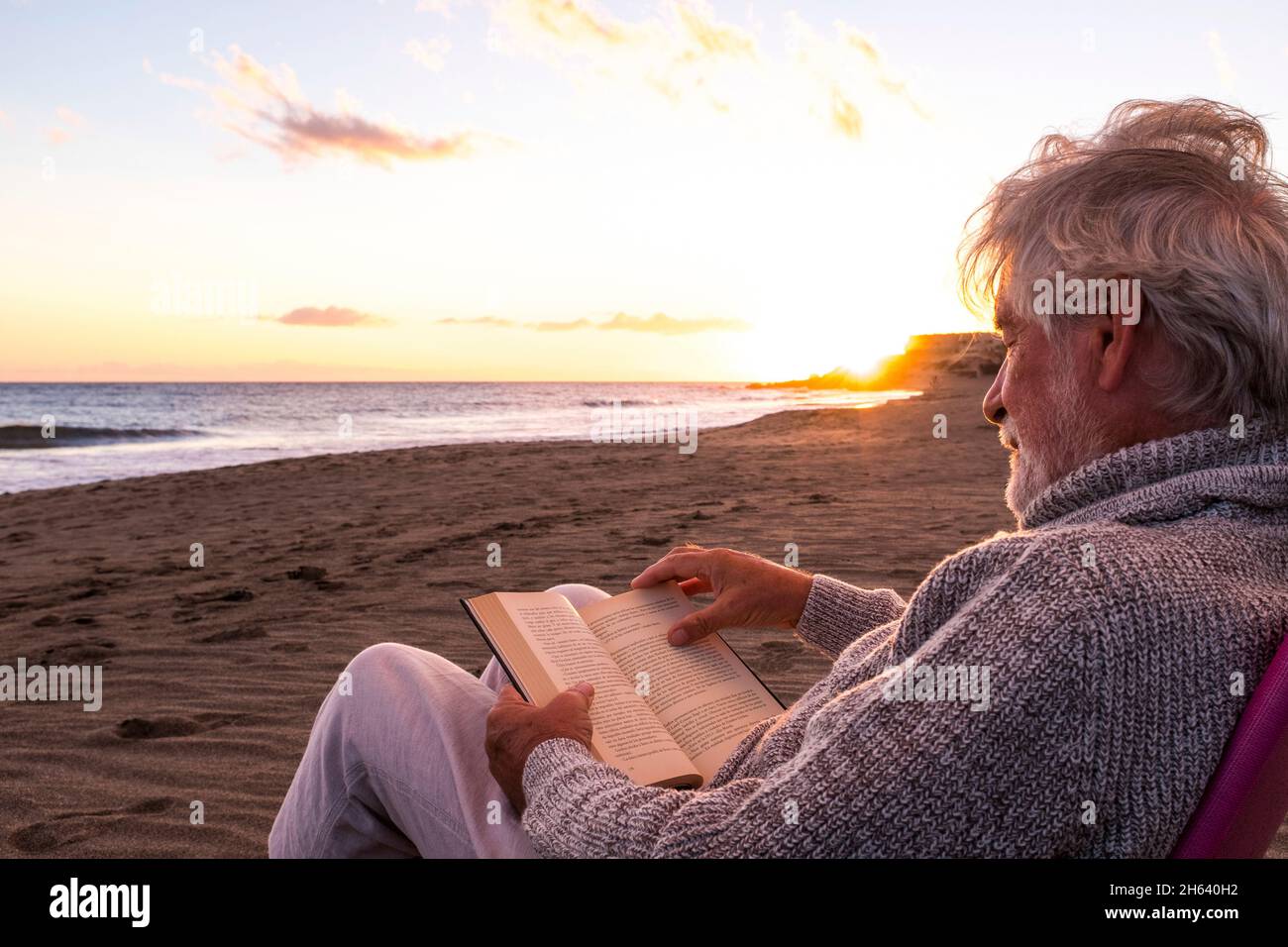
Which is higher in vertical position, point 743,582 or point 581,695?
point 743,582

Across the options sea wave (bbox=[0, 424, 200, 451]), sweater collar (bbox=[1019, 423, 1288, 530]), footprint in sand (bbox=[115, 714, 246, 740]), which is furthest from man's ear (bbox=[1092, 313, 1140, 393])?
sea wave (bbox=[0, 424, 200, 451])

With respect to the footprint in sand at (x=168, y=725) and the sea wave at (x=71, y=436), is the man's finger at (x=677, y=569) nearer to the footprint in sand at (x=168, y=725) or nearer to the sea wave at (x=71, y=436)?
the footprint in sand at (x=168, y=725)

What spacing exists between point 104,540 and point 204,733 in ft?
17.5

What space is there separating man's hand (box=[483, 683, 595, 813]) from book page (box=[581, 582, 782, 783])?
34 cm

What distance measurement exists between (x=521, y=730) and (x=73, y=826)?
214 cm

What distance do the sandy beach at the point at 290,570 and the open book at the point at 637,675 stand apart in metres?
1.57

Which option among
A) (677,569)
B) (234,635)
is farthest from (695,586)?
(234,635)

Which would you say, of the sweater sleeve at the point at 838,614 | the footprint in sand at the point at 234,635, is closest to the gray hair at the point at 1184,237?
the sweater sleeve at the point at 838,614

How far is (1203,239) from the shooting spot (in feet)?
Result: 4.75

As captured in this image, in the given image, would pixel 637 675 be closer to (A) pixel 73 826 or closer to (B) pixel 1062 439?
(B) pixel 1062 439

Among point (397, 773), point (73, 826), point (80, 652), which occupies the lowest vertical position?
point (73, 826)

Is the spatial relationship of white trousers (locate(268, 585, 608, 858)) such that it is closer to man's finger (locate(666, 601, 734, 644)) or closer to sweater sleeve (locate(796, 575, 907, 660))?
man's finger (locate(666, 601, 734, 644))

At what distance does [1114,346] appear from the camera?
1483 millimetres
